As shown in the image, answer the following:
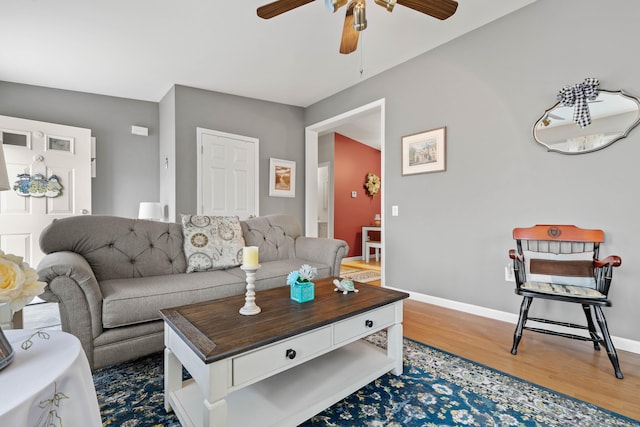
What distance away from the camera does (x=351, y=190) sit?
625cm

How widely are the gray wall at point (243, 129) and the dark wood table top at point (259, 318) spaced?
2.68m

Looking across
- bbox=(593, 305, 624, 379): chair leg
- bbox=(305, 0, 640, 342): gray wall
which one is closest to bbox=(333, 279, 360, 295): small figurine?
bbox=(593, 305, 624, 379): chair leg

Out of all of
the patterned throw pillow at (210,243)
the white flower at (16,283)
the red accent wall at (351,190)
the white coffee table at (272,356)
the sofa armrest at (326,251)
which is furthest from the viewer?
the red accent wall at (351,190)

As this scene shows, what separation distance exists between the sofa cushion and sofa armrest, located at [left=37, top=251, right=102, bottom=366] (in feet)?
0.17

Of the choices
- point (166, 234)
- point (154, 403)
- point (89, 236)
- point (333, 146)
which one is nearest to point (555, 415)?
point (154, 403)

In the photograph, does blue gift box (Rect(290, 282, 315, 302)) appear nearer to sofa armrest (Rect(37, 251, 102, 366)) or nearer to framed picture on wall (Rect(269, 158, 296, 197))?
sofa armrest (Rect(37, 251, 102, 366))

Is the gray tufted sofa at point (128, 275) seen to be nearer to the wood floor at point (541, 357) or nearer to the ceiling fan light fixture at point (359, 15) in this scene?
the wood floor at point (541, 357)

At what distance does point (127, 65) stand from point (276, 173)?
2208 millimetres

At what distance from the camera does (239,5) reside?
2.36 metres

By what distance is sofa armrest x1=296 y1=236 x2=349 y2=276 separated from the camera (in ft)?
8.83

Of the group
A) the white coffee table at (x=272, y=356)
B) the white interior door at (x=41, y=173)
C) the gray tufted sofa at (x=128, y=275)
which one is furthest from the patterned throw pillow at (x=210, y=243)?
the white interior door at (x=41, y=173)

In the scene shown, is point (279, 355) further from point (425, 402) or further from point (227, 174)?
point (227, 174)

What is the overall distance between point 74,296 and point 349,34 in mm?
2335

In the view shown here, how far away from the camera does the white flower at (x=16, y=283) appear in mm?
671
